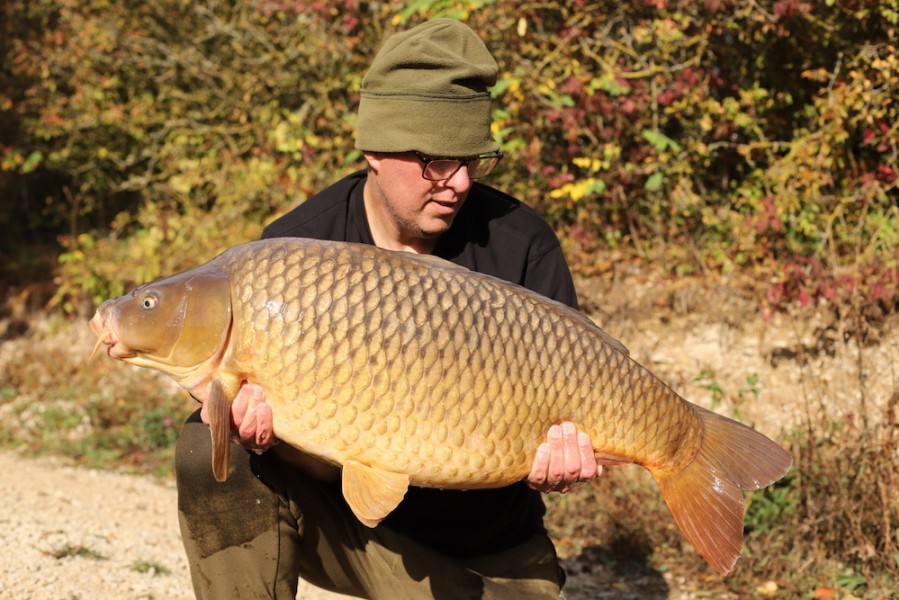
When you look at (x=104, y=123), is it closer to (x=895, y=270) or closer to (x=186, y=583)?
(x=186, y=583)

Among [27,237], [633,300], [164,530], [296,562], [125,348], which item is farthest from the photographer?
[27,237]

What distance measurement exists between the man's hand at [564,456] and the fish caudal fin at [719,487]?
162 mm

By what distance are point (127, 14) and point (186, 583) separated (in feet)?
14.3

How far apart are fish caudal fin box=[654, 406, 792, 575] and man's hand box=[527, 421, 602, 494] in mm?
162

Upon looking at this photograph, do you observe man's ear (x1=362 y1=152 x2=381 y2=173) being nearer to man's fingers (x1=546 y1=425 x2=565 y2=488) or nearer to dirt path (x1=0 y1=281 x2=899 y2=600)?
man's fingers (x1=546 y1=425 x2=565 y2=488)

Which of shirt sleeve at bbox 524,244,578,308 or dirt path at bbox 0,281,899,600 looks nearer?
shirt sleeve at bbox 524,244,578,308

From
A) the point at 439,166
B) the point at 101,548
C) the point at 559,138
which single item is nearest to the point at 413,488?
the point at 439,166

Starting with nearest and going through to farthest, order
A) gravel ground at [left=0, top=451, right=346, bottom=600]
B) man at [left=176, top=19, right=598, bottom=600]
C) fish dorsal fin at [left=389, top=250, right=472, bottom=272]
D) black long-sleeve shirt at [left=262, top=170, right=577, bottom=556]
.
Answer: fish dorsal fin at [left=389, top=250, right=472, bottom=272], man at [left=176, top=19, right=598, bottom=600], black long-sleeve shirt at [left=262, top=170, right=577, bottom=556], gravel ground at [left=0, top=451, right=346, bottom=600]

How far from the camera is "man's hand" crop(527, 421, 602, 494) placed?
5.82 feet

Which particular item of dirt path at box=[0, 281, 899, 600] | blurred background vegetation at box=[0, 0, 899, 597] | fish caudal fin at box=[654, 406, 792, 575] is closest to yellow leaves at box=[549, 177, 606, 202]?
blurred background vegetation at box=[0, 0, 899, 597]

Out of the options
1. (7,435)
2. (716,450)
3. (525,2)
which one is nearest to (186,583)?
(716,450)

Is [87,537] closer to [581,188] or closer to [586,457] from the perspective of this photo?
[586,457]

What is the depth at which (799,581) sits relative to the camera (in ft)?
9.30

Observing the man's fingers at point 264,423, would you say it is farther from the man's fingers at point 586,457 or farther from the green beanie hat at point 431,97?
the green beanie hat at point 431,97
